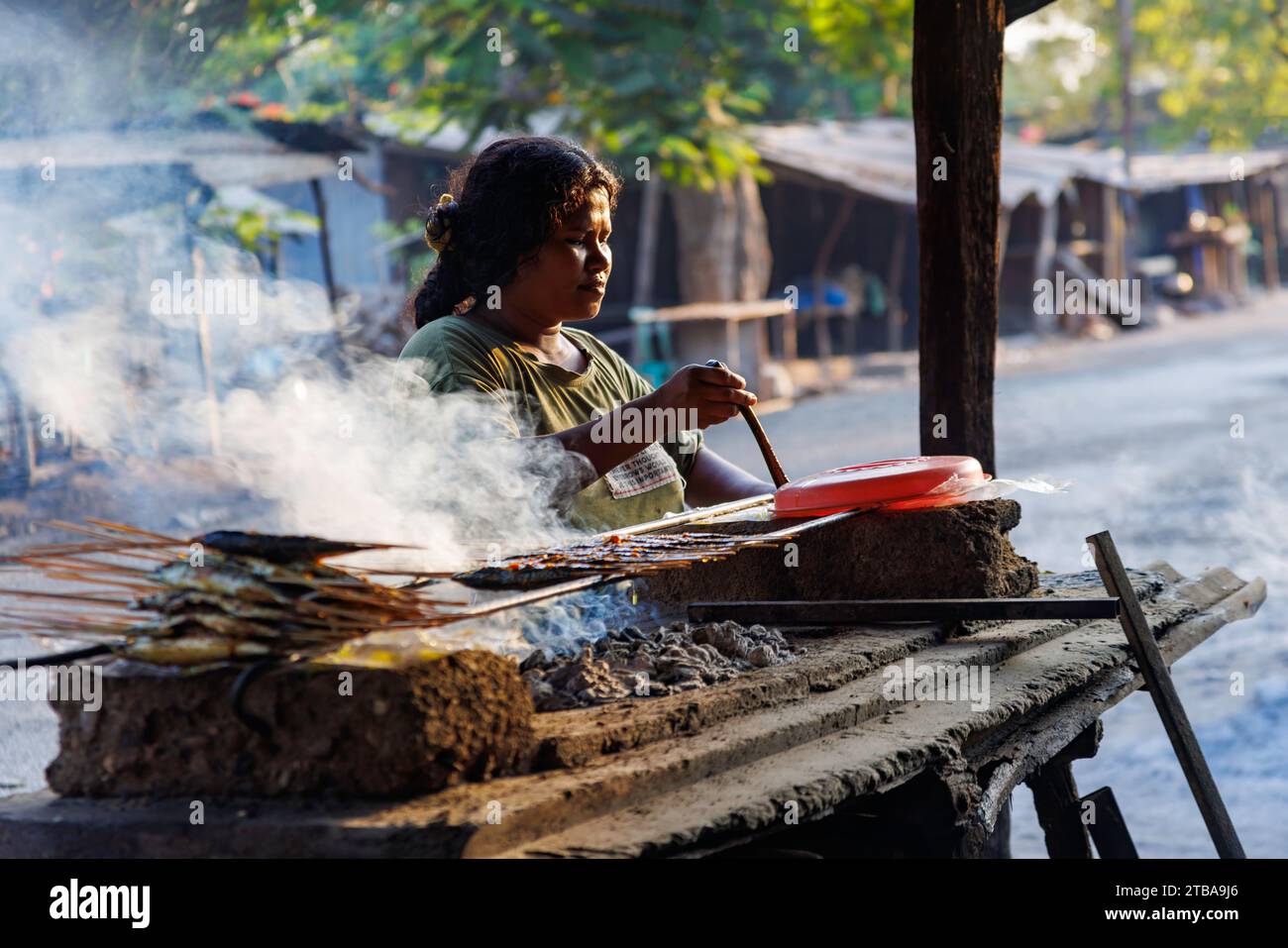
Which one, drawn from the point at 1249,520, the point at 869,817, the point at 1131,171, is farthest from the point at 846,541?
the point at 1131,171

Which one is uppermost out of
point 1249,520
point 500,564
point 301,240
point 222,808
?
point 301,240

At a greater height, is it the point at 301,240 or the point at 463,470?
the point at 301,240

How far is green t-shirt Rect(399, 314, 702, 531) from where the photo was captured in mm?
3252

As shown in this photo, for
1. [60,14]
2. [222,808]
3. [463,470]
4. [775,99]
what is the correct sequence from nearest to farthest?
[222,808] → [463,470] → [60,14] → [775,99]

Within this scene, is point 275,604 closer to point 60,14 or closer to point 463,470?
point 463,470

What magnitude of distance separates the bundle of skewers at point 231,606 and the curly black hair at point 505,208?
133 cm

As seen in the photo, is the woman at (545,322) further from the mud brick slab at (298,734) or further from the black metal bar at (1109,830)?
the black metal bar at (1109,830)

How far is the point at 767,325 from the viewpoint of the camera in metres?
19.2

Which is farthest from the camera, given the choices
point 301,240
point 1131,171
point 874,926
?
point 1131,171

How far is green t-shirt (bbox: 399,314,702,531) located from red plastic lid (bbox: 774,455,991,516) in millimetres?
386

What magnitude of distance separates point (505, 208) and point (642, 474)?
800 mm

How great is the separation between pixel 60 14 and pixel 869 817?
10.8m

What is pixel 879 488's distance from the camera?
3340mm

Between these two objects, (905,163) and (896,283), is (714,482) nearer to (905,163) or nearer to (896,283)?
(905,163)
